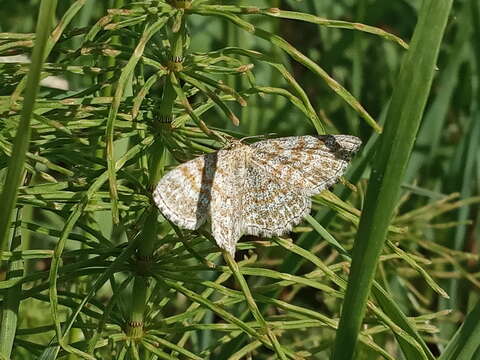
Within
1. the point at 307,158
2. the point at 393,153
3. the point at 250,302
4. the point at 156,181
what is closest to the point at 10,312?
the point at 156,181

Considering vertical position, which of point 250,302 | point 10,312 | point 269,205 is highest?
point 269,205

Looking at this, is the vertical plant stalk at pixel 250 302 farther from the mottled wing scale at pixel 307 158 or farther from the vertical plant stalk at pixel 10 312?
the vertical plant stalk at pixel 10 312

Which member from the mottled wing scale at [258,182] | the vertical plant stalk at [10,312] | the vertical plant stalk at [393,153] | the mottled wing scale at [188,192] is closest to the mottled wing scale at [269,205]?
the mottled wing scale at [258,182]

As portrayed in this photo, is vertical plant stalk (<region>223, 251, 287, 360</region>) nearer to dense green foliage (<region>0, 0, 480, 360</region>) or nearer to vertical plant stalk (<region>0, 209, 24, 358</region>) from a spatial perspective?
dense green foliage (<region>0, 0, 480, 360</region>)

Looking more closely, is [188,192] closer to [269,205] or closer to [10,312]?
[269,205]

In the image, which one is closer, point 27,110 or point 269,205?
point 27,110

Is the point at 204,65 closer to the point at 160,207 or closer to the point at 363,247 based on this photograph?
the point at 160,207

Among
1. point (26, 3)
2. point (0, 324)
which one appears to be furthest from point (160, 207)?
point (26, 3)
